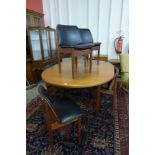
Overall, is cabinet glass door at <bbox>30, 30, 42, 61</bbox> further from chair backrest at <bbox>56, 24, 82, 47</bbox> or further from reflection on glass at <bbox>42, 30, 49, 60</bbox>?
chair backrest at <bbox>56, 24, 82, 47</bbox>

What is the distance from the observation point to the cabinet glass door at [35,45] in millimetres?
3323

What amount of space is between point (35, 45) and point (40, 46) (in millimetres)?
121

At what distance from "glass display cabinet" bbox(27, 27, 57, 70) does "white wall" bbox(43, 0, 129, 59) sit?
29.7 inches

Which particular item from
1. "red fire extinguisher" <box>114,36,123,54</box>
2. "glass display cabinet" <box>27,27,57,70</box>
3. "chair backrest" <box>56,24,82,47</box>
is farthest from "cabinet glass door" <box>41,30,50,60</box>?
"red fire extinguisher" <box>114,36,123,54</box>

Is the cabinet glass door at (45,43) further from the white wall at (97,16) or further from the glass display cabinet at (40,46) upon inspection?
the white wall at (97,16)

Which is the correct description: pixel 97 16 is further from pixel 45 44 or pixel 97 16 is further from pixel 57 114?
pixel 57 114

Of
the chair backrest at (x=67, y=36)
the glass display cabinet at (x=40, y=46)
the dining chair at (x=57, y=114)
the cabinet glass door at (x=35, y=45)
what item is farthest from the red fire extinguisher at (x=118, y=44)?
the dining chair at (x=57, y=114)

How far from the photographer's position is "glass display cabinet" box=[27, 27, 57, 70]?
3.32 m
